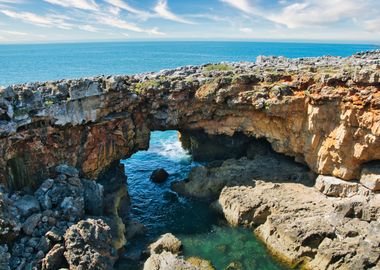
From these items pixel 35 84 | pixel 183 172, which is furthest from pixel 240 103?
pixel 35 84

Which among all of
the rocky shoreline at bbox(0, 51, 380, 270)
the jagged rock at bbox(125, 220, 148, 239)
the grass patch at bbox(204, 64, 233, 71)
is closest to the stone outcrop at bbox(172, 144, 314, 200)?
the rocky shoreline at bbox(0, 51, 380, 270)

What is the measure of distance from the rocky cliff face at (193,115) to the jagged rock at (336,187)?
70 cm

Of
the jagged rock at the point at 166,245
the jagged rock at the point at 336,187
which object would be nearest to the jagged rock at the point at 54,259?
the jagged rock at the point at 166,245

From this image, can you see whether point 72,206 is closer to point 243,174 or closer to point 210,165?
point 210,165

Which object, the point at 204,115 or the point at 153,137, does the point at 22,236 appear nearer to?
→ the point at 204,115

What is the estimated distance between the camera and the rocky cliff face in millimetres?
27047

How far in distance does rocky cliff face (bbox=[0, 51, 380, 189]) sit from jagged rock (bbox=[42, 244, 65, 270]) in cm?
762

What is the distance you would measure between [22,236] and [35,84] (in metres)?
13.2

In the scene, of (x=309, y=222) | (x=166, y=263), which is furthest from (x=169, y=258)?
(x=309, y=222)

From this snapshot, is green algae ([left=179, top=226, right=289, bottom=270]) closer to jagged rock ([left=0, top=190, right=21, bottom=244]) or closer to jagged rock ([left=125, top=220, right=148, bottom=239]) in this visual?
jagged rock ([left=125, top=220, right=148, bottom=239])

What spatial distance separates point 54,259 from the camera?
21.9 metres

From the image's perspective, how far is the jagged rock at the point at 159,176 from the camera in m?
39.5

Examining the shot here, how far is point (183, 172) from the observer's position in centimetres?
4212

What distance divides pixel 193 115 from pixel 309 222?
15246 millimetres
